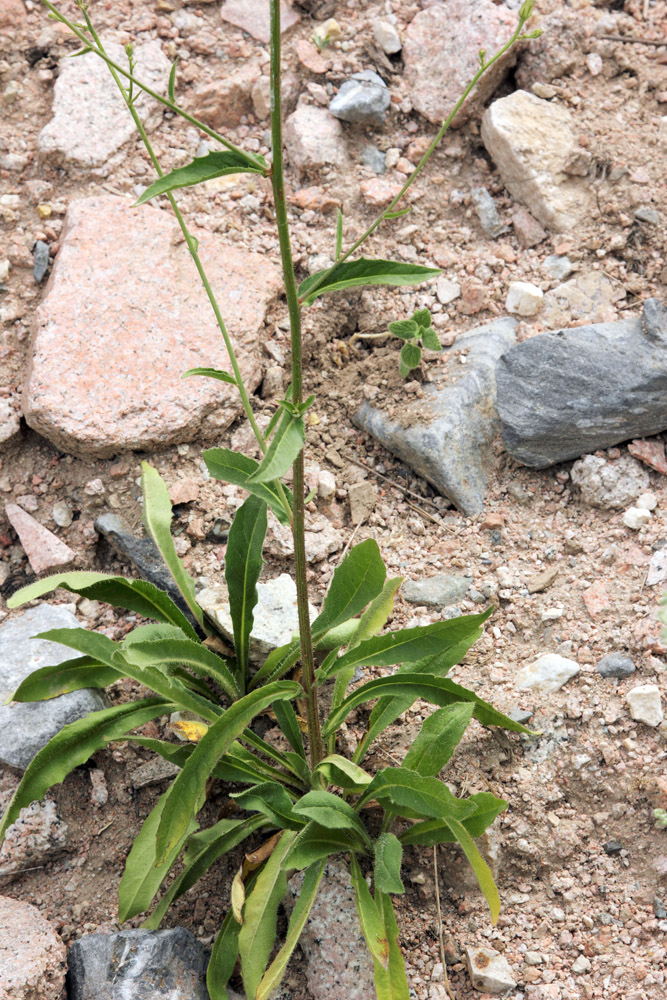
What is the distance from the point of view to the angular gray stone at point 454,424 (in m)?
3.00

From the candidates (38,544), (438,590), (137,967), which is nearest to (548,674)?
(438,590)

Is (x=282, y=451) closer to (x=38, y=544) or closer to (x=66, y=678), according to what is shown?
(x=66, y=678)

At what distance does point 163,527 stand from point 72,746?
2.27 feet

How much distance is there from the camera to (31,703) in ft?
8.48

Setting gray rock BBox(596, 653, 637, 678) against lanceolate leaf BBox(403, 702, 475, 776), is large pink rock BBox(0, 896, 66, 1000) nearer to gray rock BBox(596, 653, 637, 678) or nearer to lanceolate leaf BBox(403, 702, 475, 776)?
lanceolate leaf BBox(403, 702, 475, 776)

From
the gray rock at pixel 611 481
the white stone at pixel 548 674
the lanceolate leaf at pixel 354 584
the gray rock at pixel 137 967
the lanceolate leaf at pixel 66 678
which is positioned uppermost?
the lanceolate leaf at pixel 354 584

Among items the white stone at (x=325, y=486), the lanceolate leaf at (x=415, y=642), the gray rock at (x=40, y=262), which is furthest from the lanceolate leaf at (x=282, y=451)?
the gray rock at (x=40, y=262)

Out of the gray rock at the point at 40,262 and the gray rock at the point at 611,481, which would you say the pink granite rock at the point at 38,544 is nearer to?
the gray rock at the point at 40,262

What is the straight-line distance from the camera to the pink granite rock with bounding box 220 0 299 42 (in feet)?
12.5

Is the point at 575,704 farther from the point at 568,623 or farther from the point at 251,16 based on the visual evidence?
the point at 251,16

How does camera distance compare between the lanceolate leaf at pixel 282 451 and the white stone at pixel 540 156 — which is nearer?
the lanceolate leaf at pixel 282 451

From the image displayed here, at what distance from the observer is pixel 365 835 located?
2281 millimetres

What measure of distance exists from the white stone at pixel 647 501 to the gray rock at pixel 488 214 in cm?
131

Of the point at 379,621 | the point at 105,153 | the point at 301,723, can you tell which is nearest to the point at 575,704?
the point at 379,621
